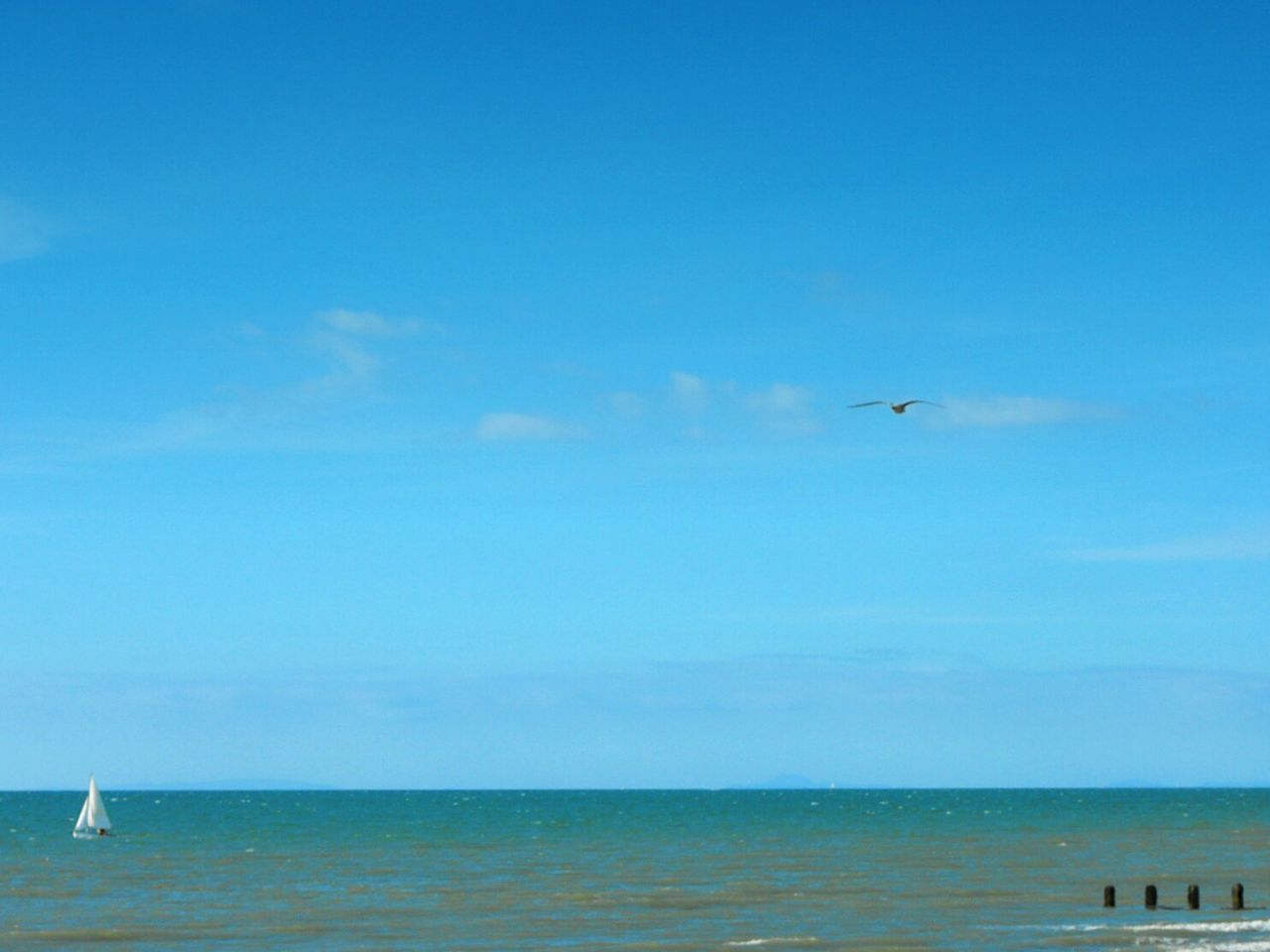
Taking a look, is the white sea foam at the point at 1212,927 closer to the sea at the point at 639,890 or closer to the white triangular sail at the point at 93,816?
the sea at the point at 639,890

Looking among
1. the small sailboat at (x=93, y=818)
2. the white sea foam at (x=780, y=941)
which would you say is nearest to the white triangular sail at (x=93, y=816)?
the small sailboat at (x=93, y=818)

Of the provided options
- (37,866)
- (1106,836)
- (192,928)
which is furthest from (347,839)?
(192,928)

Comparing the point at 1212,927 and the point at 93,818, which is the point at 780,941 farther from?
the point at 93,818

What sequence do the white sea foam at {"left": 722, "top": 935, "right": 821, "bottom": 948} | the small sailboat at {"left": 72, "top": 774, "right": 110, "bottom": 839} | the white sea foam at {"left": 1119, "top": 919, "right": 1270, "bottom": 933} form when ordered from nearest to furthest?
the white sea foam at {"left": 722, "top": 935, "right": 821, "bottom": 948} → the white sea foam at {"left": 1119, "top": 919, "right": 1270, "bottom": 933} → the small sailboat at {"left": 72, "top": 774, "right": 110, "bottom": 839}

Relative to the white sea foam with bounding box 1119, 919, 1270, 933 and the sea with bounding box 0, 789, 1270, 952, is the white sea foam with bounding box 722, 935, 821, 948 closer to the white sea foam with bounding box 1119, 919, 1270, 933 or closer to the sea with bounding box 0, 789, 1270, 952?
the sea with bounding box 0, 789, 1270, 952

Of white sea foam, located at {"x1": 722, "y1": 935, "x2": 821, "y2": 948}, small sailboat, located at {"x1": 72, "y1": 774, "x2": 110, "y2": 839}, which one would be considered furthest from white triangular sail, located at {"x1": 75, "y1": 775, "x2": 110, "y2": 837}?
white sea foam, located at {"x1": 722, "y1": 935, "x2": 821, "y2": 948}

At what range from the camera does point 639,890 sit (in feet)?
241

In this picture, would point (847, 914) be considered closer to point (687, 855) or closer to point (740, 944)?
point (740, 944)

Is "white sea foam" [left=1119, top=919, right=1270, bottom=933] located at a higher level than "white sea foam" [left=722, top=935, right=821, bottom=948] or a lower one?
higher

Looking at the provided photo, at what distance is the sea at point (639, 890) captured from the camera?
5384 cm

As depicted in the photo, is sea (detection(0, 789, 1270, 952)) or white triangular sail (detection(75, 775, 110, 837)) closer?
sea (detection(0, 789, 1270, 952))

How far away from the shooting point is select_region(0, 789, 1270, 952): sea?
5384 centimetres

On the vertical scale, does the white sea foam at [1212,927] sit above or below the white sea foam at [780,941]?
above

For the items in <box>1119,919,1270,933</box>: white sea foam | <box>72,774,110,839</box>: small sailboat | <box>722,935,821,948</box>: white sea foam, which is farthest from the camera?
<box>72,774,110,839</box>: small sailboat
